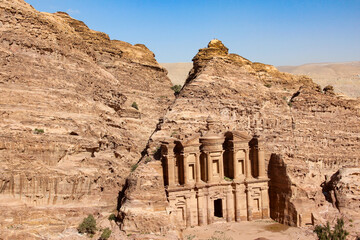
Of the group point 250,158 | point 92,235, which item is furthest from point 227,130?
point 92,235

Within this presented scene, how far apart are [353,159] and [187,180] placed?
64.6 ft

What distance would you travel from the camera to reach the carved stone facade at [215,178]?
29.1 meters

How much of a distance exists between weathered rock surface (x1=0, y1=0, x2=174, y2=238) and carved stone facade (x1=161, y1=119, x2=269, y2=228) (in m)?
5.16

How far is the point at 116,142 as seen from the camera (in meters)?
32.7

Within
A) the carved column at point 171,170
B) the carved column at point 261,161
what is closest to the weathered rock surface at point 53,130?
the carved column at point 171,170

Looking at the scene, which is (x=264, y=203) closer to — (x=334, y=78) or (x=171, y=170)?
(x=171, y=170)

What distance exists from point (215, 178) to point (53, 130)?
14257 mm

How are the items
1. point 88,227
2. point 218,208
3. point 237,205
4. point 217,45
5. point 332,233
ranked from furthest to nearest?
point 217,45, point 218,208, point 237,205, point 332,233, point 88,227

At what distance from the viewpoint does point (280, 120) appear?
3775 centimetres

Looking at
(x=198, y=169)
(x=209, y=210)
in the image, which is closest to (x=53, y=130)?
(x=198, y=169)

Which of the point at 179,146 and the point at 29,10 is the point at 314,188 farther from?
the point at 29,10

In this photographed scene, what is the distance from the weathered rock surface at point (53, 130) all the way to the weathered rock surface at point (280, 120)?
5.38 m

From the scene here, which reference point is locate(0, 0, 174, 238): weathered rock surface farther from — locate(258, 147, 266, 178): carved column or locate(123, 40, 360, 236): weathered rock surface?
locate(258, 147, 266, 178): carved column

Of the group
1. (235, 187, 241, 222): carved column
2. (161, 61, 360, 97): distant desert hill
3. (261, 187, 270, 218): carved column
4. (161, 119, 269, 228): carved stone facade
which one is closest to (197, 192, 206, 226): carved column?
(161, 119, 269, 228): carved stone facade
